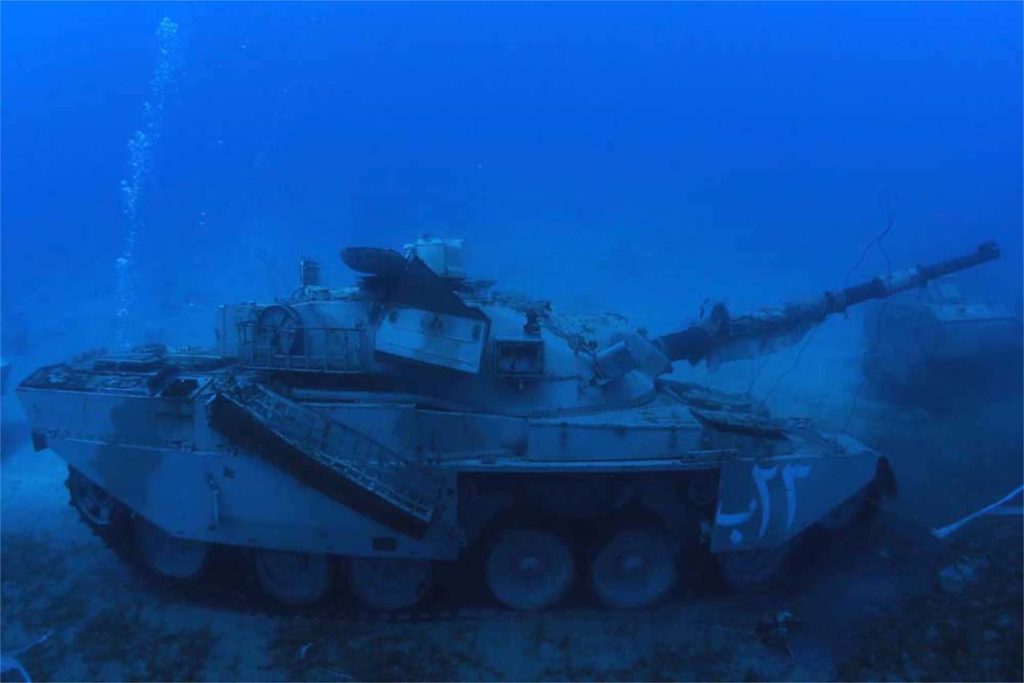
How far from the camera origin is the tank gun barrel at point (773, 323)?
10.7 metres

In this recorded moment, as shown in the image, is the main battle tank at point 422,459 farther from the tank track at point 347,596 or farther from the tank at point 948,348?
the tank at point 948,348

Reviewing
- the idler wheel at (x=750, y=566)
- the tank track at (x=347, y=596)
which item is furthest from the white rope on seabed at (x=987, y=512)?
the idler wheel at (x=750, y=566)

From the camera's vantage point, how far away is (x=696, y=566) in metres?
8.70

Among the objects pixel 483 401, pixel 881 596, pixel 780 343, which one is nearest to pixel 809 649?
pixel 881 596

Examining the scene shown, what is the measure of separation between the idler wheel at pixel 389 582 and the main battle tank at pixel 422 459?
22 millimetres

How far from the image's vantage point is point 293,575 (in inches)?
320

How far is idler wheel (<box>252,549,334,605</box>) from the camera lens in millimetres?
8070

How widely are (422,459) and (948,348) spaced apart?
42.4 ft

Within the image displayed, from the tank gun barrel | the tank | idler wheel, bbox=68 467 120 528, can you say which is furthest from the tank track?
the tank

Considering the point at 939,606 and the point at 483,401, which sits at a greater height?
the point at 483,401

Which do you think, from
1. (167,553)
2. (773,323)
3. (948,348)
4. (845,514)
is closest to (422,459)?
(167,553)

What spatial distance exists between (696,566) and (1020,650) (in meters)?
3.23

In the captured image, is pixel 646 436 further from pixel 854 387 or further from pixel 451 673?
pixel 854 387

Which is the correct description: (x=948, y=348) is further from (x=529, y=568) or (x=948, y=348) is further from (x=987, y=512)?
(x=529, y=568)
